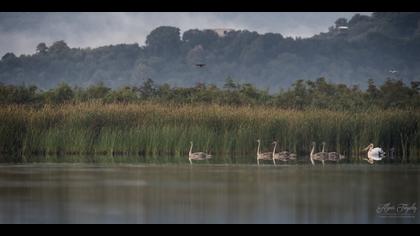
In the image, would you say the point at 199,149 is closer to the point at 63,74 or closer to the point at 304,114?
the point at 304,114

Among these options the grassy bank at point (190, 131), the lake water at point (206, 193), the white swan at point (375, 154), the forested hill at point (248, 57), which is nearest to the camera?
the lake water at point (206, 193)

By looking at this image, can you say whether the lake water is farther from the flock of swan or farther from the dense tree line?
the dense tree line

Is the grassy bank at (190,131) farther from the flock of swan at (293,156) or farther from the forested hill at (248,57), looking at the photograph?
the forested hill at (248,57)

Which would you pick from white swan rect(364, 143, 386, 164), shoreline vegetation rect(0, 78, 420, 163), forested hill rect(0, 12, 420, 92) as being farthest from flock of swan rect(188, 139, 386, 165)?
forested hill rect(0, 12, 420, 92)

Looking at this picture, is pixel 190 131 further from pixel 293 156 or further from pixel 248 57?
pixel 248 57

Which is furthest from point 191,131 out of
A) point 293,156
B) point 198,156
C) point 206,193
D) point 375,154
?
point 206,193

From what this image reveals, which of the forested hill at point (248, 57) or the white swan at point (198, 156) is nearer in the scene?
the white swan at point (198, 156)

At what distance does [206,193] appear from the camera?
47.5ft

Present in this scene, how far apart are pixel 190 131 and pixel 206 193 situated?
9057mm

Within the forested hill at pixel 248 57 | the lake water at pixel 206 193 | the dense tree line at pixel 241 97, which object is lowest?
the lake water at pixel 206 193

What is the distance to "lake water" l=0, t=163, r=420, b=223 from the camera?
39.7 feet

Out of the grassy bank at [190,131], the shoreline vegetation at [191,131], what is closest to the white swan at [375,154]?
the shoreline vegetation at [191,131]

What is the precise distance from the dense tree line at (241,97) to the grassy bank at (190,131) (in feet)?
12.0

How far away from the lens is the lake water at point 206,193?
476 inches
